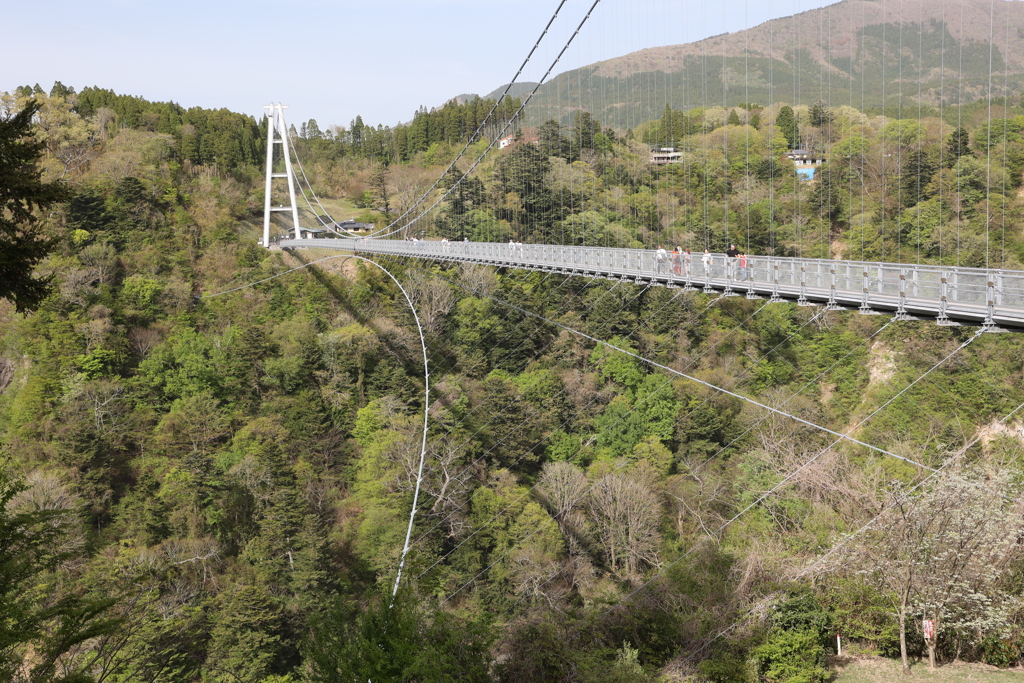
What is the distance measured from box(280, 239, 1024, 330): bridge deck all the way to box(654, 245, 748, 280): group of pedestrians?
2 centimetres

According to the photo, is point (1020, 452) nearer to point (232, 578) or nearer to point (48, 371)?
point (232, 578)

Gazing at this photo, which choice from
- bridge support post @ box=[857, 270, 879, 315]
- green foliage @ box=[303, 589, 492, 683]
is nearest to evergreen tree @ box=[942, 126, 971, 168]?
bridge support post @ box=[857, 270, 879, 315]

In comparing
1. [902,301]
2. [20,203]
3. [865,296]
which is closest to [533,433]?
[865,296]

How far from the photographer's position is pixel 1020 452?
1962cm

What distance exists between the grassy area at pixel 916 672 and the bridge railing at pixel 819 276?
22.4ft

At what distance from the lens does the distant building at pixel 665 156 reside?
3751 centimetres

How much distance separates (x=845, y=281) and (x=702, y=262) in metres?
3.87

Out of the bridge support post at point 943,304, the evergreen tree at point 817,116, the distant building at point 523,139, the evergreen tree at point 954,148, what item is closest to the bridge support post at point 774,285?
the bridge support post at point 943,304

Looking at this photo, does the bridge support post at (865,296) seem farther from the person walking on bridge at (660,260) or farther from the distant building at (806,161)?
the distant building at (806,161)

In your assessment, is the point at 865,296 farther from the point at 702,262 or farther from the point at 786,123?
the point at 786,123

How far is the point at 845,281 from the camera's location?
38.5ft

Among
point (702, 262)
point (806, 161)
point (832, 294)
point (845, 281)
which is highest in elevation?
point (806, 161)

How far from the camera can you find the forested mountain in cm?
3238

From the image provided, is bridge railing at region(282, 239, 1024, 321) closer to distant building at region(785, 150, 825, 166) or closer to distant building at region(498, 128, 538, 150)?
distant building at region(785, 150, 825, 166)
